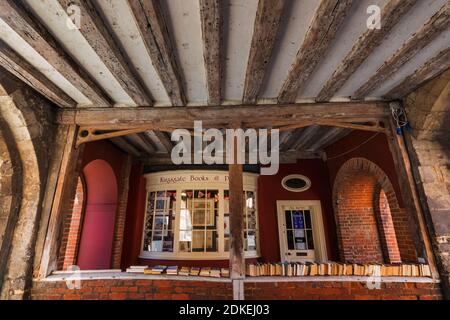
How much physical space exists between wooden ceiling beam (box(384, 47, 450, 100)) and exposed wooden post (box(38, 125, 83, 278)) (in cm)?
433

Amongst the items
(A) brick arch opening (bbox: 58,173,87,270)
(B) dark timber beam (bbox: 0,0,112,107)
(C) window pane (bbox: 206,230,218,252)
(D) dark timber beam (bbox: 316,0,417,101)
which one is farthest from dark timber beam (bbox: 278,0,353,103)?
(A) brick arch opening (bbox: 58,173,87,270)

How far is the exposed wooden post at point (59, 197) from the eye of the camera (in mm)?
2826

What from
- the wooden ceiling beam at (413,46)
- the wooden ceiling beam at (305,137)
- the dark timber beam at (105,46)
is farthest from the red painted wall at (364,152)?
the dark timber beam at (105,46)

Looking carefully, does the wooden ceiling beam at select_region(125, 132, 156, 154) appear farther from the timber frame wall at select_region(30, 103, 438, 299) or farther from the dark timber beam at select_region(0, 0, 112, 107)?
the dark timber beam at select_region(0, 0, 112, 107)

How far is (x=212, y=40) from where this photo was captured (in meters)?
2.07

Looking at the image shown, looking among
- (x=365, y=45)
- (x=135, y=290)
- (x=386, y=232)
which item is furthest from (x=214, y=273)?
(x=386, y=232)

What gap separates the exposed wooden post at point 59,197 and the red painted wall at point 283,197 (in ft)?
12.8

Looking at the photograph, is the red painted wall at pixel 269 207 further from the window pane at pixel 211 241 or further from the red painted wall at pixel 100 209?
the red painted wall at pixel 100 209

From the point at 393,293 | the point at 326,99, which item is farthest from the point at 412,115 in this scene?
the point at 393,293

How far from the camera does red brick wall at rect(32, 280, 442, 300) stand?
103 inches

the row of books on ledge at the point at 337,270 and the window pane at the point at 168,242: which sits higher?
the window pane at the point at 168,242

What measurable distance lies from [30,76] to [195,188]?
365cm

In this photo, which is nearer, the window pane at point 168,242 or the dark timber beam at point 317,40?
the dark timber beam at point 317,40

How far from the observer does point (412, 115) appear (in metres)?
3.00
